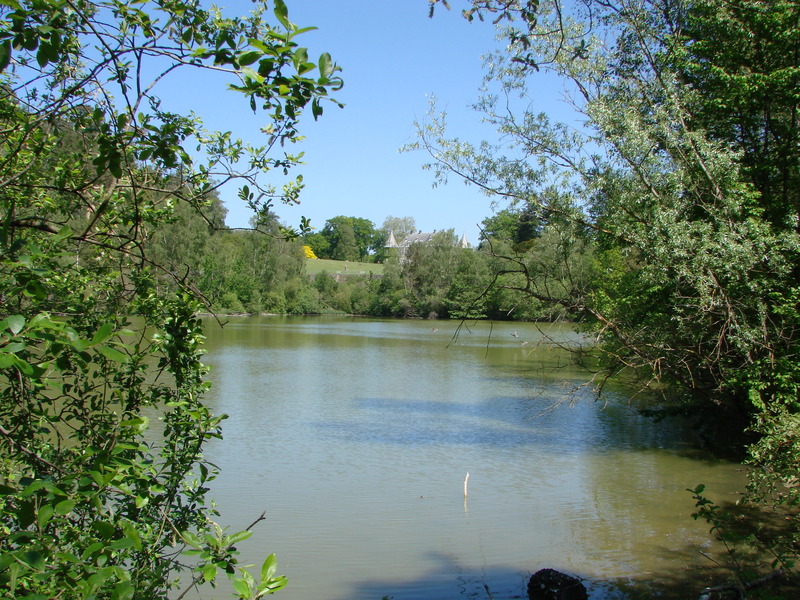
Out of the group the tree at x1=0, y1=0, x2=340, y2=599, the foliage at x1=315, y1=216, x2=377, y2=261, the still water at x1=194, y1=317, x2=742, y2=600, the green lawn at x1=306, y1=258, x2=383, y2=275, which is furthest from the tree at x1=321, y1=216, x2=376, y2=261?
the tree at x1=0, y1=0, x2=340, y2=599

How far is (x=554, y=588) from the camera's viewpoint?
607 centimetres

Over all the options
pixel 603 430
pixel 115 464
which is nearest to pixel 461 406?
pixel 603 430

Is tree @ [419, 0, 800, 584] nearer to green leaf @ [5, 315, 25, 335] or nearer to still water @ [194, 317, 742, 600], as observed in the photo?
still water @ [194, 317, 742, 600]

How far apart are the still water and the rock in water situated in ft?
2.80

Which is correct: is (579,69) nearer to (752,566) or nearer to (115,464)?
(752,566)

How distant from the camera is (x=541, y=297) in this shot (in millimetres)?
7336

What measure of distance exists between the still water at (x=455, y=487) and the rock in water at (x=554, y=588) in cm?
85

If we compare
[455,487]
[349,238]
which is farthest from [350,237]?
[455,487]

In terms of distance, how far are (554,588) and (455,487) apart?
15.5 feet

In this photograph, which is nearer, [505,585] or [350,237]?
[505,585]

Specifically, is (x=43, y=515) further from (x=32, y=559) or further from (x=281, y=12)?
(x=281, y=12)

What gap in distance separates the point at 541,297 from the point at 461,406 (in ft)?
36.0

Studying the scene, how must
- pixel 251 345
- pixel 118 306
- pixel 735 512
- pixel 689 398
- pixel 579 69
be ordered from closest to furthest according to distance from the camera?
1. pixel 118 306
2. pixel 579 69
3. pixel 735 512
4. pixel 689 398
5. pixel 251 345

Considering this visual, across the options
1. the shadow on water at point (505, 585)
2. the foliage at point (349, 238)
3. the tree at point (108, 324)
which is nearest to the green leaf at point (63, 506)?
the tree at point (108, 324)
